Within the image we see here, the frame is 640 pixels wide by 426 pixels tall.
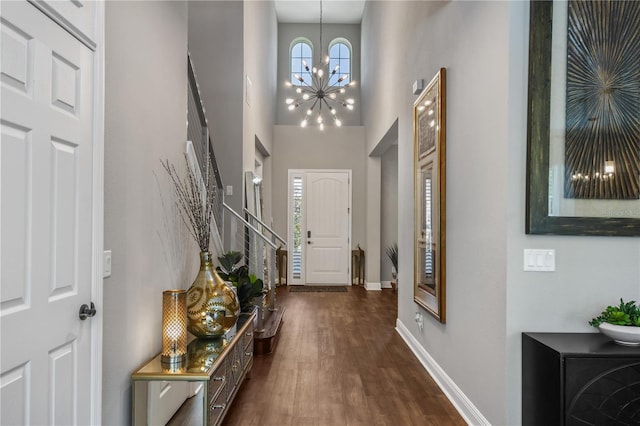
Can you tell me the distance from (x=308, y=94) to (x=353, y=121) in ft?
3.75

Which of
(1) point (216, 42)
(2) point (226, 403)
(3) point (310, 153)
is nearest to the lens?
(2) point (226, 403)

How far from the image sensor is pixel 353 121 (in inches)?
360

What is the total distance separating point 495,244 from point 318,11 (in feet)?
26.1

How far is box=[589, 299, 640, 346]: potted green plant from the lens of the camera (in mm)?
1882

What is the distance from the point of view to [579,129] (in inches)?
83.3

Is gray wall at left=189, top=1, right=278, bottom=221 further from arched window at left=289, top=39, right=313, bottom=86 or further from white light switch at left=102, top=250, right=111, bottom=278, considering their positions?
arched window at left=289, top=39, right=313, bottom=86

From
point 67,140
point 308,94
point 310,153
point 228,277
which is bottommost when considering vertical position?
point 228,277

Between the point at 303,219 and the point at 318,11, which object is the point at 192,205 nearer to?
the point at 303,219

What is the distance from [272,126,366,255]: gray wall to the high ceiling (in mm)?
2574

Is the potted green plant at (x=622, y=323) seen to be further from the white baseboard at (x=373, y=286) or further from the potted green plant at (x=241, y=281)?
the white baseboard at (x=373, y=286)

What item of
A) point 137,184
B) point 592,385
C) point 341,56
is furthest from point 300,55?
point 592,385

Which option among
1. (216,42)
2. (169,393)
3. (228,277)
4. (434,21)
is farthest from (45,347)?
(216,42)

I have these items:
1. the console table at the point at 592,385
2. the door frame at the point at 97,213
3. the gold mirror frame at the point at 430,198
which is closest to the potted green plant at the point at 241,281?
the gold mirror frame at the point at 430,198

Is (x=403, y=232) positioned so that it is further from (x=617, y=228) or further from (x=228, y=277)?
(x=617, y=228)
